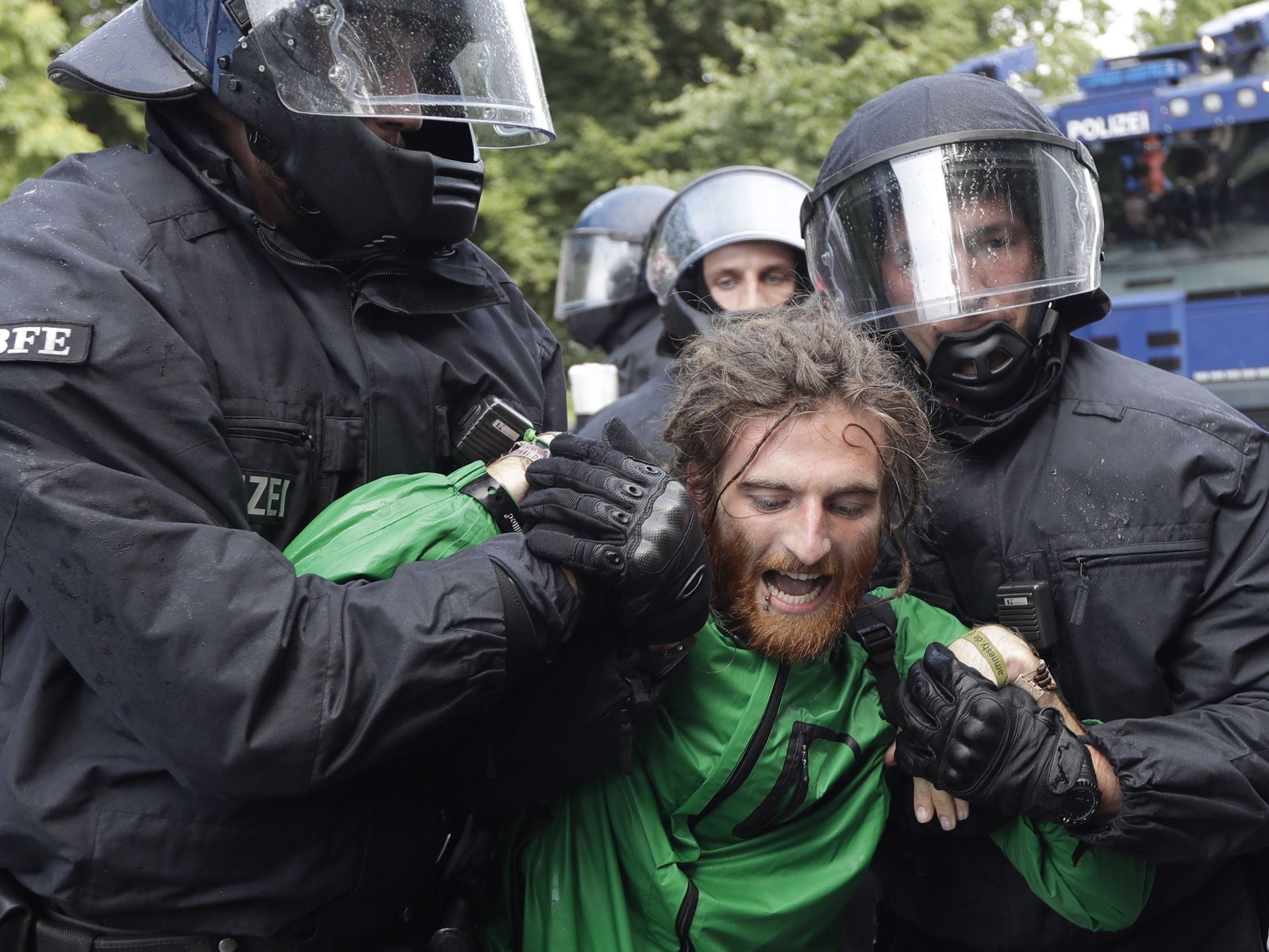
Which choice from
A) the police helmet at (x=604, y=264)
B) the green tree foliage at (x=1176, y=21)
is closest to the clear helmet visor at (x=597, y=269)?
the police helmet at (x=604, y=264)

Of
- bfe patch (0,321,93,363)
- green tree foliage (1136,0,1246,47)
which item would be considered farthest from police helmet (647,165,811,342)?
green tree foliage (1136,0,1246,47)

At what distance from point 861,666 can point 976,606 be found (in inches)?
10.9

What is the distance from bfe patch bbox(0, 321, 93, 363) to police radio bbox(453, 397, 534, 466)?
637 millimetres

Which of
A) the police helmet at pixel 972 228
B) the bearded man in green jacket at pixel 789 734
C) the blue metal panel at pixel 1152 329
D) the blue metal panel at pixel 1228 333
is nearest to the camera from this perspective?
the bearded man in green jacket at pixel 789 734

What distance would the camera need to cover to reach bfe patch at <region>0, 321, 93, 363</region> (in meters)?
1.68

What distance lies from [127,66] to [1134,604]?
6.27 feet

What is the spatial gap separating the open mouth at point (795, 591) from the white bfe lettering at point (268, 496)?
0.83m

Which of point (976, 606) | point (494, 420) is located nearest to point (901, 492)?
point (976, 606)

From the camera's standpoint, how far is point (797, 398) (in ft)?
7.57

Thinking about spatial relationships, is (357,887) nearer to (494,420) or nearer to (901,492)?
(494,420)

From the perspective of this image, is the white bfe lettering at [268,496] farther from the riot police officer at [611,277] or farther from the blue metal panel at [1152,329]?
the blue metal panel at [1152,329]

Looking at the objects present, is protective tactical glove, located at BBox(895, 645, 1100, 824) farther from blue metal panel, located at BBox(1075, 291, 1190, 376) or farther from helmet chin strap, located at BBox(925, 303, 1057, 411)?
blue metal panel, located at BBox(1075, 291, 1190, 376)

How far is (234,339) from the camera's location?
1.95 meters

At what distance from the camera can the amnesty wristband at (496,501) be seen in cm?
198
